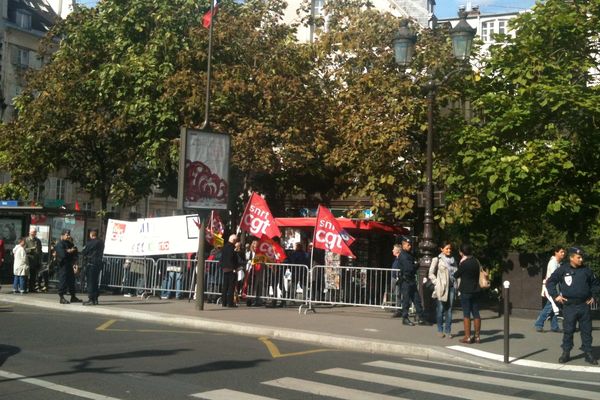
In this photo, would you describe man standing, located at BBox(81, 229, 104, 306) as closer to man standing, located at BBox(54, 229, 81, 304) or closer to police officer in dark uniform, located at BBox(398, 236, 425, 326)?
man standing, located at BBox(54, 229, 81, 304)

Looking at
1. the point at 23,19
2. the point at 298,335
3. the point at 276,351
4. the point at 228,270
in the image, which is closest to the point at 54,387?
the point at 276,351

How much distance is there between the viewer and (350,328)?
1410 cm

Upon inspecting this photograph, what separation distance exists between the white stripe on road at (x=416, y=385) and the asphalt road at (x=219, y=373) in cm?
1

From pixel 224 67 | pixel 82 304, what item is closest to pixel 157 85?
pixel 224 67

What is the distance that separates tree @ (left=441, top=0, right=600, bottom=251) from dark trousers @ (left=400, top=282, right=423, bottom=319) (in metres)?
4.09

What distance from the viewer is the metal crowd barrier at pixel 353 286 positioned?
16703mm

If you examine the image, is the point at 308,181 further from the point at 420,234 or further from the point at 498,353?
the point at 498,353

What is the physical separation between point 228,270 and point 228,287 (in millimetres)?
489

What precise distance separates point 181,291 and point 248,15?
9.45m

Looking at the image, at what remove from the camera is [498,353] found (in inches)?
462

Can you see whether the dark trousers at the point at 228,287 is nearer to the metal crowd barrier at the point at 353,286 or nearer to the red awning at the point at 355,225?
the metal crowd barrier at the point at 353,286

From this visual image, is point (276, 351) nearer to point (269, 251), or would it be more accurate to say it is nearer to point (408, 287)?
point (408, 287)

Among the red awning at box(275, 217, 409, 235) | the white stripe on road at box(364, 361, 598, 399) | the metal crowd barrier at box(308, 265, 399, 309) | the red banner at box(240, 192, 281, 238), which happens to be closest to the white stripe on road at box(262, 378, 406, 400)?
the white stripe on road at box(364, 361, 598, 399)

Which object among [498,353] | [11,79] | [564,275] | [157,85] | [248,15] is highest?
[11,79]
